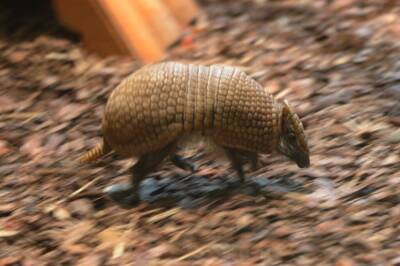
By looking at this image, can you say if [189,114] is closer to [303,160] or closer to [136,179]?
[136,179]

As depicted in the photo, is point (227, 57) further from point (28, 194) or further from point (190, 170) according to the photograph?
point (28, 194)

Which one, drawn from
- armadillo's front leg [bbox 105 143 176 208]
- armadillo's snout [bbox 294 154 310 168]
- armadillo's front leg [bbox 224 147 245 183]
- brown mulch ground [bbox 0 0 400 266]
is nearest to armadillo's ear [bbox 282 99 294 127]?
armadillo's snout [bbox 294 154 310 168]

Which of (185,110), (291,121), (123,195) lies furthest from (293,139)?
(123,195)

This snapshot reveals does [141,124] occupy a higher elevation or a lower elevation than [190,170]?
higher

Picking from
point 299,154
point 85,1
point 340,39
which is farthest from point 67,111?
point 340,39

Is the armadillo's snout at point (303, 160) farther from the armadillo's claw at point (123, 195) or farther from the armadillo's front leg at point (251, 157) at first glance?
the armadillo's claw at point (123, 195)
